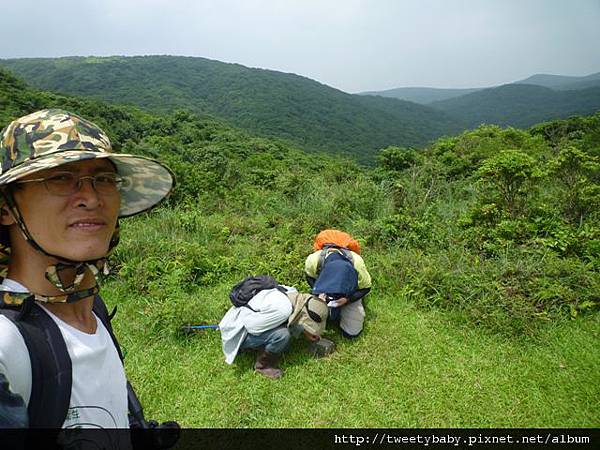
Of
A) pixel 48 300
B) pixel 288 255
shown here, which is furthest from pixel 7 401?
pixel 288 255

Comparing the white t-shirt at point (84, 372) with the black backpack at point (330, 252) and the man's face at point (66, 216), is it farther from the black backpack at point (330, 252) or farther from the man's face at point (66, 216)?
the black backpack at point (330, 252)

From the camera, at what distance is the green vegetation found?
9.05ft

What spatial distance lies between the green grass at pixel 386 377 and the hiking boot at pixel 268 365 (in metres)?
0.07

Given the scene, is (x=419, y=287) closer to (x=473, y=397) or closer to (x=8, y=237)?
(x=473, y=397)

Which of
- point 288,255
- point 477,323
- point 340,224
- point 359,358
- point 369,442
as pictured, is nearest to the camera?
point 369,442

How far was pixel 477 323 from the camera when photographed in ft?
11.7

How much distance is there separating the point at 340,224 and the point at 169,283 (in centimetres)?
285

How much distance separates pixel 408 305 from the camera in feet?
12.9

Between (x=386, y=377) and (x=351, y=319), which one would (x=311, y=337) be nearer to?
(x=351, y=319)

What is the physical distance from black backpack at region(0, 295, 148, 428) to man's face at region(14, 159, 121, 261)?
0.16 metres

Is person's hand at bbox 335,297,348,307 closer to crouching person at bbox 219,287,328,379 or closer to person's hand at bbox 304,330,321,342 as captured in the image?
crouching person at bbox 219,287,328,379

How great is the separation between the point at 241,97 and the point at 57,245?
324 ft

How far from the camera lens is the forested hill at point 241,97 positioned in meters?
75.5

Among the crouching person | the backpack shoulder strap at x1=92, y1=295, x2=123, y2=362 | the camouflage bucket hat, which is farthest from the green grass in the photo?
the camouflage bucket hat
